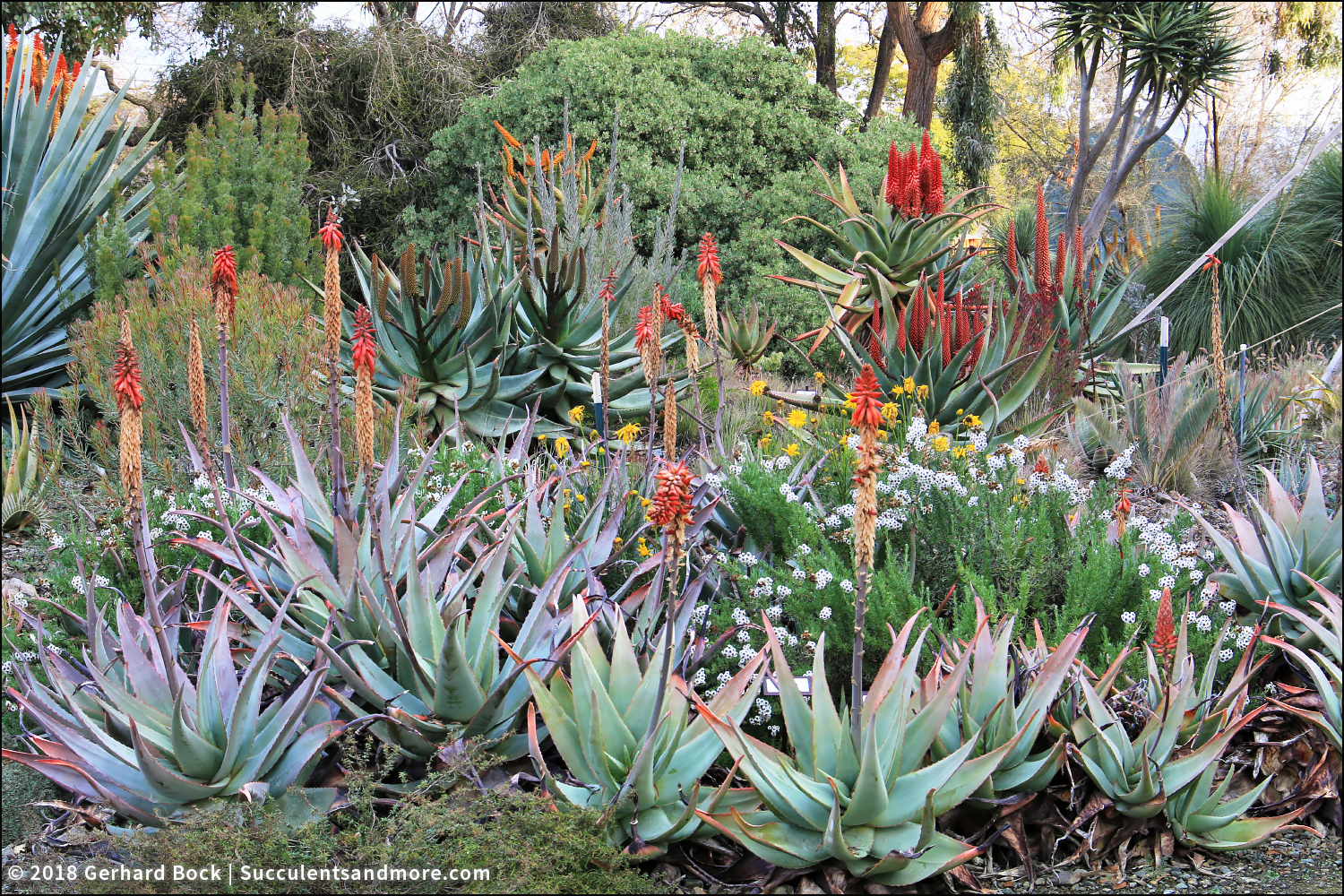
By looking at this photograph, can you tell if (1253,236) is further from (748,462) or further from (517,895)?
(517,895)

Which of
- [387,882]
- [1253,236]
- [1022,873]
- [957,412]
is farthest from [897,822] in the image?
[1253,236]

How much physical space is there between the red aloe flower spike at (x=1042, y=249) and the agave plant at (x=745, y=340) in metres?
2.23

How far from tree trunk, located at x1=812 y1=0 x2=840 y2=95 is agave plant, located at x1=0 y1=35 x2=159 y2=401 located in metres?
14.0

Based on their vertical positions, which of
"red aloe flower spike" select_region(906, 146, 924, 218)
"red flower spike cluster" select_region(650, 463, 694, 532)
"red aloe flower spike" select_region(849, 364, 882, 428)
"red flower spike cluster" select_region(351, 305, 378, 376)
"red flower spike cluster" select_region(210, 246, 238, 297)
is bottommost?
"red flower spike cluster" select_region(650, 463, 694, 532)

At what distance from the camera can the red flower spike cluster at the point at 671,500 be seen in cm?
194

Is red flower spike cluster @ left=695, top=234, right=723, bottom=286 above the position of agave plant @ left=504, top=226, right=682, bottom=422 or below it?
above

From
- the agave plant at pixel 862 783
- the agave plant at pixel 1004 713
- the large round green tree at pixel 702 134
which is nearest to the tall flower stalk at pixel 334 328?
the agave plant at pixel 862 783

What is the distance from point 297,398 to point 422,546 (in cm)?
176

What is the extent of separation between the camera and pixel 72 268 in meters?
6.36

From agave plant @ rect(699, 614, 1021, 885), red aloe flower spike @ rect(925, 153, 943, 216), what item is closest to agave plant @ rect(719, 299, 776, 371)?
red aloe flower spike @ rect(925, 153, 943, 216)

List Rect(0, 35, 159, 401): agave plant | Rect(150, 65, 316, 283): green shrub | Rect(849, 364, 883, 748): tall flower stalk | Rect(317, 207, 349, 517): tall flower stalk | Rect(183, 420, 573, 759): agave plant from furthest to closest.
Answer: Rect(150, 65, 316, 283): green shrub
Rect(0, 35, 159, 401): agave plant
Rect(317, 207, 349, 517): tall flower stalk
Rect(183, 420, 573, 759): agave plant
Rect(849, 364, 883, 748): tall flower stalk

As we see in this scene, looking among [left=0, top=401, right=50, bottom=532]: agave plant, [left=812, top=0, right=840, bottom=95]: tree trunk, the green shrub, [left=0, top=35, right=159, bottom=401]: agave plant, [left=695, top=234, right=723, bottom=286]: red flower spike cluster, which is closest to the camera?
A: [left=695, top=234, right=723, bottom=286]: red flower spike cluster

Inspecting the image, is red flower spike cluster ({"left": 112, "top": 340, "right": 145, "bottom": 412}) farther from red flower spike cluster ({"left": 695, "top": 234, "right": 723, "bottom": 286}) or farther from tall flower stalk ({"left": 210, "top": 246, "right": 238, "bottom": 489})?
red flower spike cluster ({"left": 695, "top": 234, "right": 723, "bottom": 286})

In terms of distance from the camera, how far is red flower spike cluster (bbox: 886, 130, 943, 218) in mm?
6461
